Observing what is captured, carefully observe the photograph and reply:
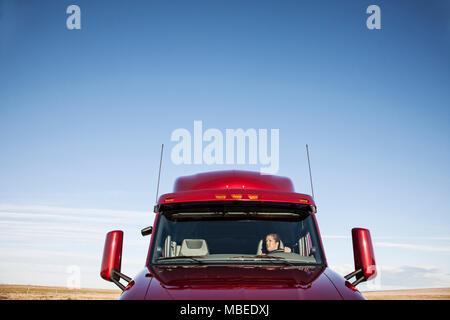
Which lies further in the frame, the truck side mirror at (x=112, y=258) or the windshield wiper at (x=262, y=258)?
the truck side mirror at (x=112, y=258)

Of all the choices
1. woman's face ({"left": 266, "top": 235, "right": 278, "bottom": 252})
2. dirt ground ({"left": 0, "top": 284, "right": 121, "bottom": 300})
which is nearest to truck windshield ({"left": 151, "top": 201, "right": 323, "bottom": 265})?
woman's face ({"left": 266, "top": 235, "right": 278, "bottom": 252})

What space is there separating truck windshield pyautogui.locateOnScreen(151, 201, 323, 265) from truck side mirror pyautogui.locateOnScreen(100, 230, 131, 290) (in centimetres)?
39

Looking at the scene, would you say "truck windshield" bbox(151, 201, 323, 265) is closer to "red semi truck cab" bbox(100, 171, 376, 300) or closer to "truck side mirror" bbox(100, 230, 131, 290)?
"red semi truck cab" bbox(100, 171, 376, 300)

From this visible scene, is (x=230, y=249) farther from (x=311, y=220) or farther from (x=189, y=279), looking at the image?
(x=189, y=279)

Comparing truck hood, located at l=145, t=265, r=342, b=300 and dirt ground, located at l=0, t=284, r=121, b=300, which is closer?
truck hood, located at l=145, t=265, r=342, b=300

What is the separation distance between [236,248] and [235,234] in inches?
7.3

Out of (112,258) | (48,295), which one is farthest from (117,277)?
(48,295)

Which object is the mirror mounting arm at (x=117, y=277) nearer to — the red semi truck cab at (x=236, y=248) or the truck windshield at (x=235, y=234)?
the red semi truck cab at (x=236, y=248)

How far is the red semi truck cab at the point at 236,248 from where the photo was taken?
3881mm

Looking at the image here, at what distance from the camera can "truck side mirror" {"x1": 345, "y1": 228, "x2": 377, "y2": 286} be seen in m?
4.92

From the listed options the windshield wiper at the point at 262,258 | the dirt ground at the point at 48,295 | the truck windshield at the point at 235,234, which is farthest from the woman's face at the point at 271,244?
the dirt ground at the point at 48,295

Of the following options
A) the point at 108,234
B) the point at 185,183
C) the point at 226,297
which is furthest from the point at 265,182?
the point at 226,297

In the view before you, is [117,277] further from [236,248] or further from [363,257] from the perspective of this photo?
[363,257]
